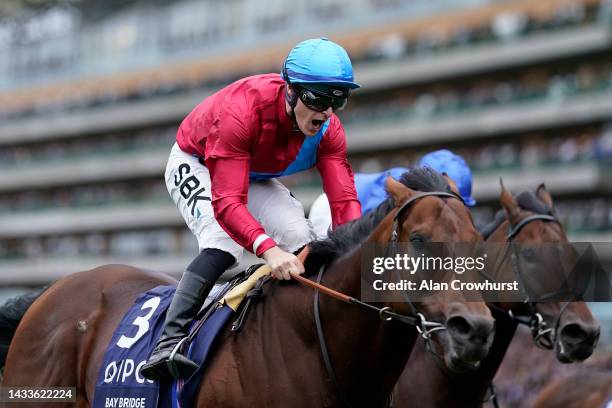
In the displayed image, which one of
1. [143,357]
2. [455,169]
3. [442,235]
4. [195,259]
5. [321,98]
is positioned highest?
[321,98]

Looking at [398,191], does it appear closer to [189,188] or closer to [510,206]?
[189,188]

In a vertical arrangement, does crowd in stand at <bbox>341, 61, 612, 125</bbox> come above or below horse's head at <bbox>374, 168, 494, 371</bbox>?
below

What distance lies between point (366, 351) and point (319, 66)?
118 cm

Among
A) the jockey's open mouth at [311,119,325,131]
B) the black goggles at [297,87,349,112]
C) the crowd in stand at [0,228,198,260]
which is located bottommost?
the crowd in stand at [0,228,198,260]

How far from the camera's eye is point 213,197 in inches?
177

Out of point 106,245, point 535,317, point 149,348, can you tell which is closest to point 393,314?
point 149,348

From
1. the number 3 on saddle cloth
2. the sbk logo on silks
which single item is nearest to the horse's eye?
the number 3 on saddle cloth

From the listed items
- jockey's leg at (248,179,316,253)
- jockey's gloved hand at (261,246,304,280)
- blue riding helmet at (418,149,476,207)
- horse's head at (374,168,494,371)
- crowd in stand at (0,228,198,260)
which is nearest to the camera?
horse's head at (374,168,494,371)

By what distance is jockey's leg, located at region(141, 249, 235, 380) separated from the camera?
177 inches

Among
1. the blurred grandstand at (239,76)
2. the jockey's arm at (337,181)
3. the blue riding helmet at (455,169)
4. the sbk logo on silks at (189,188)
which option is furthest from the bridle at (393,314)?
the blurred grandstand at (239,76)

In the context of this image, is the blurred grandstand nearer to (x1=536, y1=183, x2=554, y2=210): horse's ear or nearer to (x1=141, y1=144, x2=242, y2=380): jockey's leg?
(x1=536, y1=183, x2=554, y2=210): horse's ear

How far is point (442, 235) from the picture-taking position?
3.91 metres

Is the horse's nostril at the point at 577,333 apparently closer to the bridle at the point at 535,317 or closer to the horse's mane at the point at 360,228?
the bridle at the point at 535,317

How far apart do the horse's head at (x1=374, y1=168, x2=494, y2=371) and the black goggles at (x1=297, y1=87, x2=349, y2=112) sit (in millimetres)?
455
